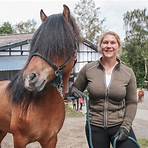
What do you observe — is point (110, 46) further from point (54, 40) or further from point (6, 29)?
point (6, 29)

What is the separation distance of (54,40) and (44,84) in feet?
1.13

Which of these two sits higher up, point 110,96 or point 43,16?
point 43,16

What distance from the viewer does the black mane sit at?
2.58m

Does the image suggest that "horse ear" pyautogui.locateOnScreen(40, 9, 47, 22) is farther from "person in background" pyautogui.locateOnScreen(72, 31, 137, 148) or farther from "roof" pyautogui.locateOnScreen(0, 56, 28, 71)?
"roof" pyautogui.locateOnScreen(0, 56, 28, 71)

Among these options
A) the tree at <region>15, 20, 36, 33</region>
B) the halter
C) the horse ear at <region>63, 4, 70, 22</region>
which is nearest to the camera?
the halter

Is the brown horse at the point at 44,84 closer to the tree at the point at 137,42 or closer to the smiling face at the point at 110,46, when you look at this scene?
the smiling face at the point at 110,46

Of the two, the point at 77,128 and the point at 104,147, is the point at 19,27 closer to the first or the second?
the point at 77,128

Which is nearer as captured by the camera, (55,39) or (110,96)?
(55,39)

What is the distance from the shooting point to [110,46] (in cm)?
271

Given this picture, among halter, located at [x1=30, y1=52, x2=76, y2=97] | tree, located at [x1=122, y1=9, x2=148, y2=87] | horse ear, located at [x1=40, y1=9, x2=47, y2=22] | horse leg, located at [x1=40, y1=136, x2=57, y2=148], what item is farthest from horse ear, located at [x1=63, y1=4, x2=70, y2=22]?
tree, located at [x1=122, y1=9, x2=148, y2=87]

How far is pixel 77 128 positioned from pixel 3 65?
9.01m

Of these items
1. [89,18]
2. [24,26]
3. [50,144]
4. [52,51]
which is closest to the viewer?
[52,51]

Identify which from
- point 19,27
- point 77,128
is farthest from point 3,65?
point 19,27

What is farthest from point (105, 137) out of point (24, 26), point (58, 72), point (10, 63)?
point (24, 26)
